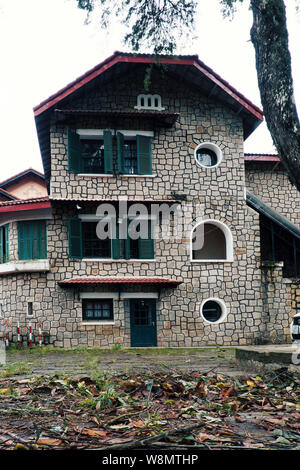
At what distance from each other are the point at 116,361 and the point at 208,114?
391 inches

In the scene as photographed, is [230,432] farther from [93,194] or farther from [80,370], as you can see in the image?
[93,194]

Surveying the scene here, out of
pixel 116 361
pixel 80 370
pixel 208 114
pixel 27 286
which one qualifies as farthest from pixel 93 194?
pixel 80 370

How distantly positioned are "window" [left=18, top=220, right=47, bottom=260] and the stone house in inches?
1.5

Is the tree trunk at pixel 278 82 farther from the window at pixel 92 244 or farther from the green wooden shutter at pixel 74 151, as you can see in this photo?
the window at pixel 92 244

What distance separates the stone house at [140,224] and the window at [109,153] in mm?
38

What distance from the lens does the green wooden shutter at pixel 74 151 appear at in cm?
1550

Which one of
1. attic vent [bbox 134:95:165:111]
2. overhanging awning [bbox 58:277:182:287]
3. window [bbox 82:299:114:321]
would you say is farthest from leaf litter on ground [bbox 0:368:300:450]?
attic vent [bbox 134:95:165:111]

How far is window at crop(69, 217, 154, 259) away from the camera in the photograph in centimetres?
1534

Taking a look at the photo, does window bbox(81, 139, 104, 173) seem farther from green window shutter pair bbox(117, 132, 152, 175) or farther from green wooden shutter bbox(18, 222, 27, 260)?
green wooden shutter bbox(18, 222, 27, 260)

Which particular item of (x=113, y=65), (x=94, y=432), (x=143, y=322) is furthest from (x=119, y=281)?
(x=94, y=432)

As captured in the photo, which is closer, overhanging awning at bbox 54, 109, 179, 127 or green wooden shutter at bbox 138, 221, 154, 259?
overhanging awning at bbox 54, 109, 179, 127

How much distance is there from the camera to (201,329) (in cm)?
1565

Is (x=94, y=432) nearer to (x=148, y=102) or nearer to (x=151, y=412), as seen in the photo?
(x=151, y=412)

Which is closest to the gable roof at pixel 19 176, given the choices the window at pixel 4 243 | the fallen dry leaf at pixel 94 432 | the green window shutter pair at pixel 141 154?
the window at pixel 4 243
